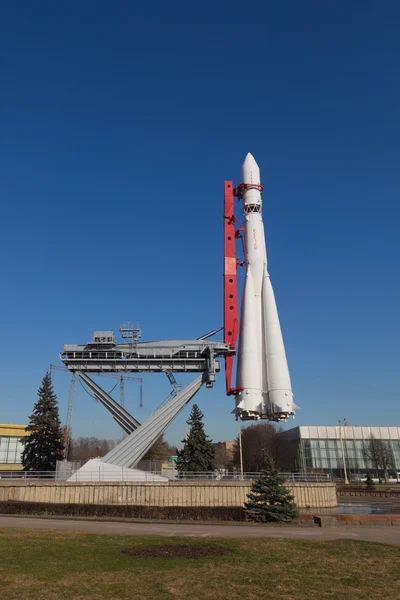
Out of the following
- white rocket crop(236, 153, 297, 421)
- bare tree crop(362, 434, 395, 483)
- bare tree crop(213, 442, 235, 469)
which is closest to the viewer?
white rocket crop(236, 153, 297, 421)

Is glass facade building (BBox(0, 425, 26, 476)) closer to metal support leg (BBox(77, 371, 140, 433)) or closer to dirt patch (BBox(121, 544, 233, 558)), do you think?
metal support leg (BBox(77, 371, 140, 433))

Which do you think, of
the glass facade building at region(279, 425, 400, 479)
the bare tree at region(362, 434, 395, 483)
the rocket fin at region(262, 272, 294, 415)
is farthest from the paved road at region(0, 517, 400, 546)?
the glass facade building at region(279, 425, 400, 479)

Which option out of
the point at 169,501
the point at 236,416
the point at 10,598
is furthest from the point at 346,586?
the point at 236,416

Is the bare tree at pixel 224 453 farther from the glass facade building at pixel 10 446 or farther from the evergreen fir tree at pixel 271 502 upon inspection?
the evergreen fir tree at pixel 271 502

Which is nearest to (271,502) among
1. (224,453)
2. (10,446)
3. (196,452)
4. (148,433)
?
(148,433)

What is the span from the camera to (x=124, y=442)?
33.8 metres

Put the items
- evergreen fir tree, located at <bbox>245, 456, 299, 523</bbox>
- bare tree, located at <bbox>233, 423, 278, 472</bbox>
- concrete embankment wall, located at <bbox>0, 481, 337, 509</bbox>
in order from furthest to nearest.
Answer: bare tree, located at <bbox>233, 423, 278, 472</bbox>
concrete embankment wall, located at <bbox>0, 481, 337, 509</bbox>
evergreen fir tree, located at <bbox>245, 456, 299, 523</bbox>

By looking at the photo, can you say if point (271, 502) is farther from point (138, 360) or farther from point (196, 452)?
point (196, 452)

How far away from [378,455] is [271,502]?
67.0 meters

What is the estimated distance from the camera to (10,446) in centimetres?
6750

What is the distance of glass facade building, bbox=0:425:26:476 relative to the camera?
219 ft

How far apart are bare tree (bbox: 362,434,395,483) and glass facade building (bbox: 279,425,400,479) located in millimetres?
866

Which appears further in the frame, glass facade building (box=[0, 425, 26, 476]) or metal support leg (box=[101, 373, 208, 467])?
glass facade building (box=[0, 425, 26, 476])

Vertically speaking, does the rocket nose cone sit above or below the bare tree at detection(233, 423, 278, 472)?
above
